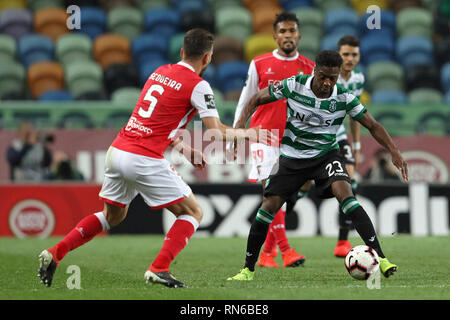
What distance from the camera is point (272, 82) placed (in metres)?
9.25

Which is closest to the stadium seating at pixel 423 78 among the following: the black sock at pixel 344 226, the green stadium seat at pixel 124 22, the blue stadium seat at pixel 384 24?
the blue stadium seat at pixel 384 24

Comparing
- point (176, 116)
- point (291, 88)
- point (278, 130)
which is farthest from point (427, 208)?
point (176, 116)

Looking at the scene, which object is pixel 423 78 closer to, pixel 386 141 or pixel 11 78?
pixel 11 78

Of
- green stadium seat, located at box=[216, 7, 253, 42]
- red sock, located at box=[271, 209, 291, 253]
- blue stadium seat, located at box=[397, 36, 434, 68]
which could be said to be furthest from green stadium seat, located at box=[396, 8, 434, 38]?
red sock, located at box=[271, 209, 291, 253]

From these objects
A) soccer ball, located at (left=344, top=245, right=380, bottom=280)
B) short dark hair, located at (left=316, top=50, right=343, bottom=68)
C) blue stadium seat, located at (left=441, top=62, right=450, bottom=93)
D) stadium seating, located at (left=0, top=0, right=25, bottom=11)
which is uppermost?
stadium seating, located at (left=0, top=0, right=25, bottom=11)

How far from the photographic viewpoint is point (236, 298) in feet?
20.2

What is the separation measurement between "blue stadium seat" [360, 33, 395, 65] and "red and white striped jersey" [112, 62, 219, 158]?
13218 millimetres

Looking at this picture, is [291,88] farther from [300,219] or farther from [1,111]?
[1,111]

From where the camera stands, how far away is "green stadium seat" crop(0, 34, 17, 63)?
62.2ft

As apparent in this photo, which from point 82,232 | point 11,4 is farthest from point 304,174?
point 11,4

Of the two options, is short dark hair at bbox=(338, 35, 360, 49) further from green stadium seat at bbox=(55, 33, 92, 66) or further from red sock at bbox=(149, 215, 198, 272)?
green stadium seat at bbox=(55, 33, 92, 66)

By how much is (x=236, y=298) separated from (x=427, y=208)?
8.46 m

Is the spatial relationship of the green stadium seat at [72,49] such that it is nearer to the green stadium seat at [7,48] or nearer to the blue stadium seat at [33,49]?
the blue stadium seat at [33,49]

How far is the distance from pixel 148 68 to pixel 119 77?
2.53 feet
